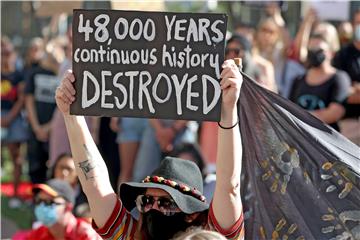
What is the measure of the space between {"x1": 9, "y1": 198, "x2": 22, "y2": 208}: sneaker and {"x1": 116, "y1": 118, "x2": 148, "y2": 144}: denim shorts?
2.55 m

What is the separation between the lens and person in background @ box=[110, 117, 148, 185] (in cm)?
873

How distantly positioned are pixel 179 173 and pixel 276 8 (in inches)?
240

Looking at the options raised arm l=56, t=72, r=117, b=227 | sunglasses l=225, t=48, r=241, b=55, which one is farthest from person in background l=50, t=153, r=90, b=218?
raised arm l=56, t=72, r=117, b=227

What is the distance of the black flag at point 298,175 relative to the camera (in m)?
4.06

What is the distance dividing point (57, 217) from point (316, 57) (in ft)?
7.98

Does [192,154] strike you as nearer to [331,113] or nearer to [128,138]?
[331,113]

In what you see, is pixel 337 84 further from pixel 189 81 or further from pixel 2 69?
pixel 2 69

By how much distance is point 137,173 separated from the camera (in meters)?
8.61

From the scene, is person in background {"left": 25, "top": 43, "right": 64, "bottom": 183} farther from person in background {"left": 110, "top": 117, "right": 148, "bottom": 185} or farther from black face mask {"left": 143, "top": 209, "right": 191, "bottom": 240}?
black face mask {"left": 143, "top": 209, "right": 191, "bottom": 240}

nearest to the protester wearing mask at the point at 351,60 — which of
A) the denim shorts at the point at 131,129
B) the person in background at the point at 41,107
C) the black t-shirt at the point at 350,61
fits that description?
the black t-shirt at the point at 350,61

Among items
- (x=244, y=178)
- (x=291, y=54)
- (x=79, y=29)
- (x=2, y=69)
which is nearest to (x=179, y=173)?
(x=244, y=178)

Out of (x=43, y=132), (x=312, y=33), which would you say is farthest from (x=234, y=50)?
(x=43, y=132)

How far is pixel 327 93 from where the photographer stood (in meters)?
7.64

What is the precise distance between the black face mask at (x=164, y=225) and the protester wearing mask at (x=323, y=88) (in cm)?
388
